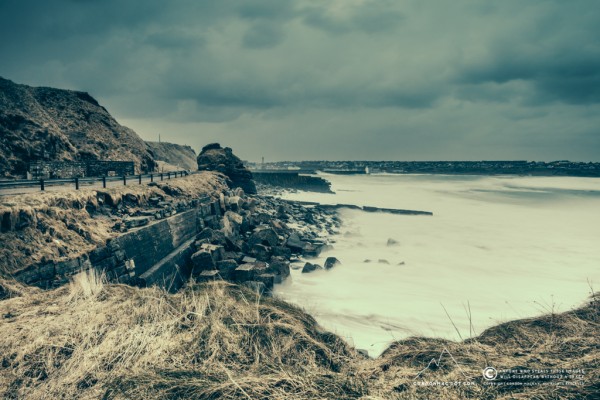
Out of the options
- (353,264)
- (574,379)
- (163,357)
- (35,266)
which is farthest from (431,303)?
(35,266)

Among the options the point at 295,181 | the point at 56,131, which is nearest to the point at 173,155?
the point at 295,181

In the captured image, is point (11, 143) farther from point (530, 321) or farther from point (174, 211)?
point (530, 321)

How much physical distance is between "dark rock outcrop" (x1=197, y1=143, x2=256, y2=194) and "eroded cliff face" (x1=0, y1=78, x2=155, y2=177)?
220 inches

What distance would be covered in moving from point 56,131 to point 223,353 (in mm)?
24092

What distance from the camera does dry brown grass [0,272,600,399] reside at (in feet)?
10.5

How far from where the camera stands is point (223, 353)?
397 centimetres

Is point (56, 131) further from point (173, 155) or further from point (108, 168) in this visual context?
point (173, 155)

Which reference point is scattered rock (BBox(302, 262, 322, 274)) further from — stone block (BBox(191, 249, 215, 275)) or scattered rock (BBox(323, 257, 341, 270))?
stone block (BBox(191, 249, 215, 275))

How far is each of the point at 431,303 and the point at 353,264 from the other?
3.80 m

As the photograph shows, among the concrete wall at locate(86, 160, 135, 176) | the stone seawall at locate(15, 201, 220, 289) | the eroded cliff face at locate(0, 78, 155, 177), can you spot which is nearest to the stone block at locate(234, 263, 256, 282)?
Result: the stone seawall at locate(15, 201, 220, 289)

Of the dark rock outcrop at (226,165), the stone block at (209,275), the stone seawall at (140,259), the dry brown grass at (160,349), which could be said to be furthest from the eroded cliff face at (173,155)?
the dry brown grass at (160,349)

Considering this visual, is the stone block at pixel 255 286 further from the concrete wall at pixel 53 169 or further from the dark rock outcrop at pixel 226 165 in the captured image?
the dark rock outcrop at pixel 226 165

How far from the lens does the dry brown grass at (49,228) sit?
588cm

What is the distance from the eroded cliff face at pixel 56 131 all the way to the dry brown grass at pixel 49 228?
1304 cm
